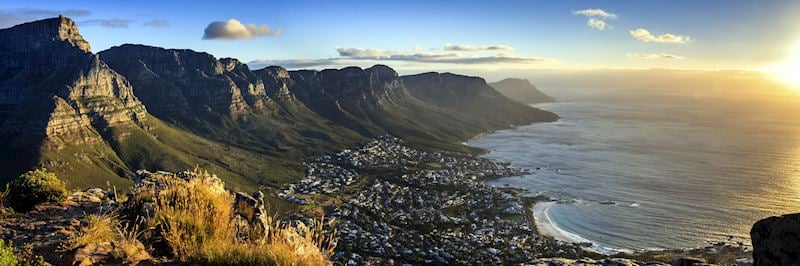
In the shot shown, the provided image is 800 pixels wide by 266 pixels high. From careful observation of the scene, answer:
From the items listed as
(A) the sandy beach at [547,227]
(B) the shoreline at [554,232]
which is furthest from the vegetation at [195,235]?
(A) the sandy beach at [547,227]

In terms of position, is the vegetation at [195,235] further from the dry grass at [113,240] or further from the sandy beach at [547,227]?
the sandy beach at [547,227]

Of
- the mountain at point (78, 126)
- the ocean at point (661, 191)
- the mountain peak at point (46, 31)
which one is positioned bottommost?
the ocean at point (661, 191)

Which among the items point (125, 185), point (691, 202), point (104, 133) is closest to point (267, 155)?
point (104, 133)

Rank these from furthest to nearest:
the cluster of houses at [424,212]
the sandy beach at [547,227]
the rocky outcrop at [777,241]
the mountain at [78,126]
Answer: the mountain at [78,126] < the sandy beach at [547,227] < the cluster of houses at [424,212] < the rocky outcrop at [777,241]

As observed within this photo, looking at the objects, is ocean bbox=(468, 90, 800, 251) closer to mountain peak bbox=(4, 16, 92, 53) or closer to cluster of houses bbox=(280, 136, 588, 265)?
cluster of houses bbox=(280, 136, 588, 265)

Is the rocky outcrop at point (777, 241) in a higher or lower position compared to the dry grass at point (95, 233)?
higher

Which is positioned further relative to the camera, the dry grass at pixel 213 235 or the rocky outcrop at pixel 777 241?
the dry grass at pixel 213 235

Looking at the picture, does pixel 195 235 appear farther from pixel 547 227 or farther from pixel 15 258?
pixel 547 227
